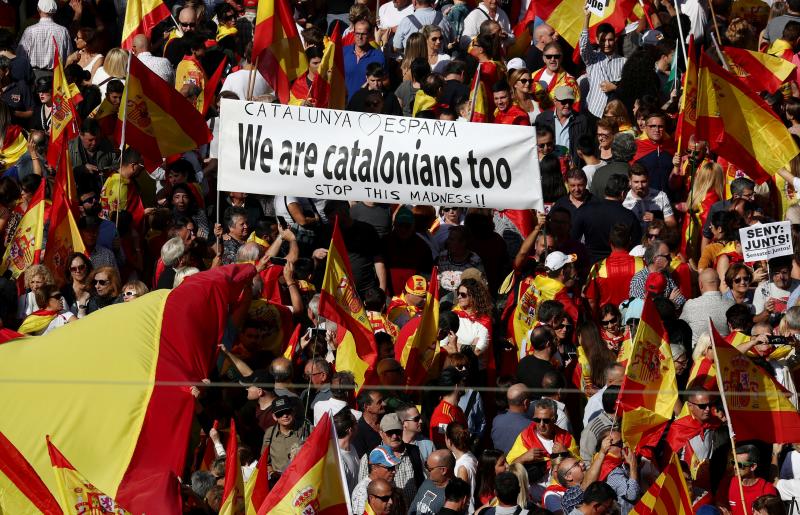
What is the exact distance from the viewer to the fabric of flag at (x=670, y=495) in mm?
12156

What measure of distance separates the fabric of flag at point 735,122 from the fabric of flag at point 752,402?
3.39 m

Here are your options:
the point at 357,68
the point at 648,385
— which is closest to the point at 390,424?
the point at 648,385

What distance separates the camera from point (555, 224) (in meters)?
15.9

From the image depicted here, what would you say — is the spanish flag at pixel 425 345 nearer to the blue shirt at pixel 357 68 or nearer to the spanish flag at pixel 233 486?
the spanish flag at pixel 233 486

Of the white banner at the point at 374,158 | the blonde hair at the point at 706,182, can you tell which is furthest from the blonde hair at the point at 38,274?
the blonde hair at the point at 706,182

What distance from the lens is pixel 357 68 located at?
1897 centimetres

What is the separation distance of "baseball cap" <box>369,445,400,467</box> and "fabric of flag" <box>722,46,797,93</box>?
6.51 m

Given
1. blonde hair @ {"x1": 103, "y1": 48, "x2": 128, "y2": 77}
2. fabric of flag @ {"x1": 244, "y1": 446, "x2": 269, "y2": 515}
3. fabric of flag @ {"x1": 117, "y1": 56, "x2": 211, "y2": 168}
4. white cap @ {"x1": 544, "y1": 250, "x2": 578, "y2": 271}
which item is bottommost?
fabric of flag @ {"x1": 244, "y1": 446, "x2": 269, "y2": 515}

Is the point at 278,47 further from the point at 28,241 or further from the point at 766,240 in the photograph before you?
the point at 766,240

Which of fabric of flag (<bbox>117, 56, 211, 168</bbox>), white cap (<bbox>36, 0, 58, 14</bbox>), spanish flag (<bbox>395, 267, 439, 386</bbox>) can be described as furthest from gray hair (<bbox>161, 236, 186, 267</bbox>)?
white cap (<bbox>36, 0, 58, 14</bbox>)

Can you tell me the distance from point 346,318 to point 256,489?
235 cm

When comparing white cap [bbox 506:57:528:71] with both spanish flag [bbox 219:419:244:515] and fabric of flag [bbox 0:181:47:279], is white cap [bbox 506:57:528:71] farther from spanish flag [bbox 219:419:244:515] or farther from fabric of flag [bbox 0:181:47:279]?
spanish flag [bbox 219:419:244:515]

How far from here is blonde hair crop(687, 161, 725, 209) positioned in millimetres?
16750

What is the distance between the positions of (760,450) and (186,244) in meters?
4.49
